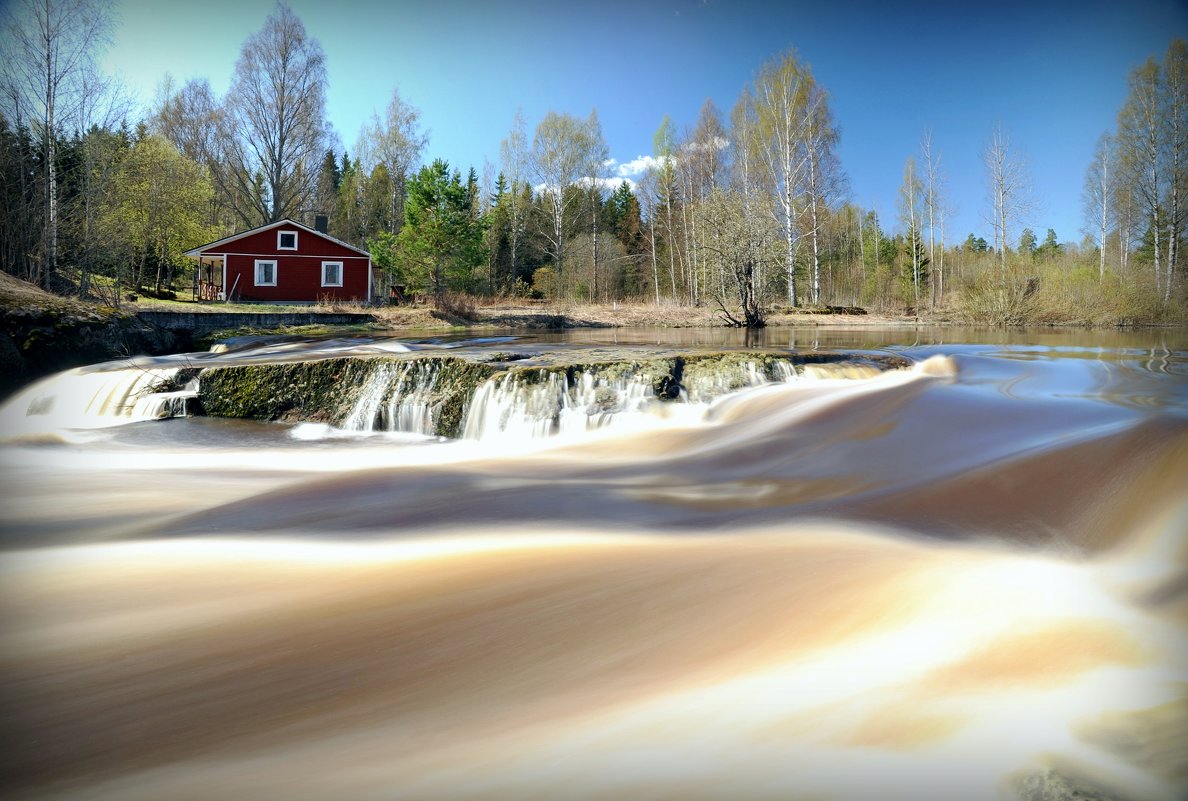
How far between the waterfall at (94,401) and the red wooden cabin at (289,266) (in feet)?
64.5

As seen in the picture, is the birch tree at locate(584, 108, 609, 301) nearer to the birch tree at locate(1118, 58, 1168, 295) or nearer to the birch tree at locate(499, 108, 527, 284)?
the birch tree at locate(499, 108, 527, 284)

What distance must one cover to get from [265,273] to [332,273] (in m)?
2.45

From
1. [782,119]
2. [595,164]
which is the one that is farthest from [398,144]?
[782,119]

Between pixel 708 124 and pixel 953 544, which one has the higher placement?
pixel 708 124

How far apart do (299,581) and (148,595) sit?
0.49 m

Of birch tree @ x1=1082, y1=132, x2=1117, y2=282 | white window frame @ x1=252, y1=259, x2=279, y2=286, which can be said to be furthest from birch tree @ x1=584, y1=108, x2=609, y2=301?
birch tree @ x1=1082, y1=132, x2=1117, y2=282

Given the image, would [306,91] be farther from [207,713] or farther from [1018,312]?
[207,713]

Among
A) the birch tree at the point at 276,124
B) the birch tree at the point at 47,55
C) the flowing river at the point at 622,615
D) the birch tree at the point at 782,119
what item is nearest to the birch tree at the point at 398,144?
the birch tree at the point at 276,124

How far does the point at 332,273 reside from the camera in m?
26.8

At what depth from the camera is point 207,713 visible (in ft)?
5.47

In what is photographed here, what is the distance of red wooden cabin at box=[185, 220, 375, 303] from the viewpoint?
25609mm

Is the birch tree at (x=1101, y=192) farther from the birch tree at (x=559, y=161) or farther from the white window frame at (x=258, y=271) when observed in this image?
the white window frame at (x=258, y=271)

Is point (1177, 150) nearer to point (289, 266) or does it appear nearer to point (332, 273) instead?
point (332, 273)

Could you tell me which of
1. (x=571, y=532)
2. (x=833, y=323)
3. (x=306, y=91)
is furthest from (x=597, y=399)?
(x=306, y=91)
